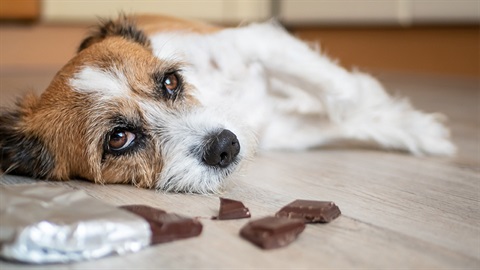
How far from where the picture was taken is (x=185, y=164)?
1634 millimetres

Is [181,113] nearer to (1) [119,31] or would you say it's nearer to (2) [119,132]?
(2) [119,132]

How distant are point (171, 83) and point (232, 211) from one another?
1.78 ft

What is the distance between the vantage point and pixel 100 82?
166 centimetres

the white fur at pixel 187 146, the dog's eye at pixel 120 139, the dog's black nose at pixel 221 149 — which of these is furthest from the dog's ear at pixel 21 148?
the dog's black nose at pixel 221 149

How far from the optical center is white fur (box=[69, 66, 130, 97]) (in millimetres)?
1648

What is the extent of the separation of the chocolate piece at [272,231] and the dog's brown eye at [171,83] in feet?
2.04

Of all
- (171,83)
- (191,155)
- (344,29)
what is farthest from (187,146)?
(344,29)

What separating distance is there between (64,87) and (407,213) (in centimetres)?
89

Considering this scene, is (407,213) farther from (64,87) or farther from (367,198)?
(64,87)

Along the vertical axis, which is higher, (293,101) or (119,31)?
(119,31)

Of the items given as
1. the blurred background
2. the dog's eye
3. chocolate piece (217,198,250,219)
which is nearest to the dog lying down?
the dog's eye

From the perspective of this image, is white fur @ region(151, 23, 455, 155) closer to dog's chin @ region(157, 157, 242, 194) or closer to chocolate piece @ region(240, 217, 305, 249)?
dog's chin @ region(157, 157, 242, 194)

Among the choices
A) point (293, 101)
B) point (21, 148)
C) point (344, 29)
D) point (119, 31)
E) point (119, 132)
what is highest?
point (344, 29)

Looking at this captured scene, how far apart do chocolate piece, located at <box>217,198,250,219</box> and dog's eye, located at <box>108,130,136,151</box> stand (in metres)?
0.37
